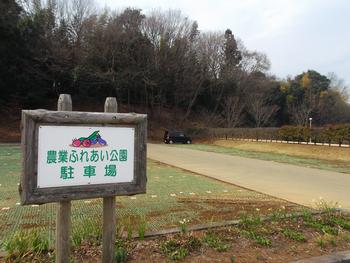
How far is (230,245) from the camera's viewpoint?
168 inches

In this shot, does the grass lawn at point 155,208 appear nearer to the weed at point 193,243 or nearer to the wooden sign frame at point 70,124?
the weed at point 193,243

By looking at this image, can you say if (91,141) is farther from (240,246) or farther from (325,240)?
(325,240)

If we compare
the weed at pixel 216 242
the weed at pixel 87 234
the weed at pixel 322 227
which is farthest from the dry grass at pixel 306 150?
the weed at pixel 87 234

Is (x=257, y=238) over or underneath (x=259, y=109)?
underneath

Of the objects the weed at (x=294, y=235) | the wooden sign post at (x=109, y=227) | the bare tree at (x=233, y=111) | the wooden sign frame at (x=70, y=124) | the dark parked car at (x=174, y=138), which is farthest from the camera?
the bare tree at (x=233, y=111)

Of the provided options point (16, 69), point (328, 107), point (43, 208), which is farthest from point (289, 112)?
point (43, 208)

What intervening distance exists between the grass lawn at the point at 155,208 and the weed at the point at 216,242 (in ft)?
2.88

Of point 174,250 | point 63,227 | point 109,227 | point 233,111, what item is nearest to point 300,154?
point 174,250

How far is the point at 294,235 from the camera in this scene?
4621 mm

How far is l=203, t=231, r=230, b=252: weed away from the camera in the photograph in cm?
414

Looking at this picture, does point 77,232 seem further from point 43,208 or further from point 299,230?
point 299,230

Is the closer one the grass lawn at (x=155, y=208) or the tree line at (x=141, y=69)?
the grass lawn at (x=155, y=208)

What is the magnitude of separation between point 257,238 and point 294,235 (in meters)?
0.49

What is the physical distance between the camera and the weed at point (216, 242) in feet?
13.6
